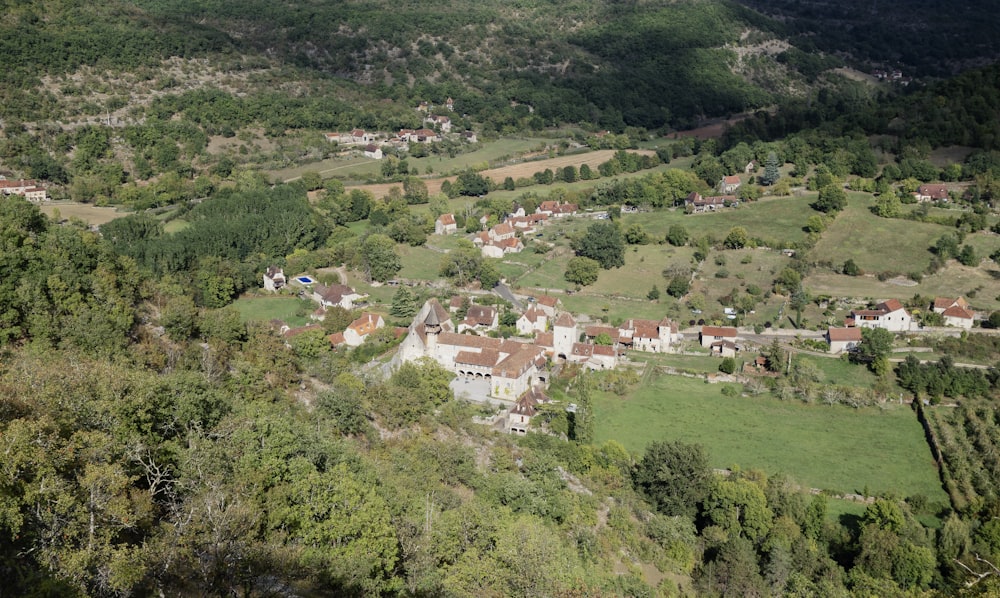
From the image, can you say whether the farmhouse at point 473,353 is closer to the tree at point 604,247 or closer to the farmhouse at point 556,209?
the tree at point 604,247

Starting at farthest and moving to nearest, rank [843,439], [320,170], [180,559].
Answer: [320,170]
[843,439]
[180,559]

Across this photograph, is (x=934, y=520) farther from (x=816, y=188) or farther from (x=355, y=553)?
(x=816, y=188)

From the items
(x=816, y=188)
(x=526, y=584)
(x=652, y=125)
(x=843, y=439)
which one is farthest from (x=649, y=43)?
(x=526, y=584)

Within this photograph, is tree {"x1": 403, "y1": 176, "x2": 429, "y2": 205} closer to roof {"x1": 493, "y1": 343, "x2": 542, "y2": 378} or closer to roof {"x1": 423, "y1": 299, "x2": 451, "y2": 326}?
roof {"x1": 423, "y1": 299, "x2": 451, "y2": 326}

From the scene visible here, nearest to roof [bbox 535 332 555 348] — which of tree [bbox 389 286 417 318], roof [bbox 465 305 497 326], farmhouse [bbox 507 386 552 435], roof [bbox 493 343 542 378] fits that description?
roof [bbox 493 343 542 378]

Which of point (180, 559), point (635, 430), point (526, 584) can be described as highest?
point (180, 559)

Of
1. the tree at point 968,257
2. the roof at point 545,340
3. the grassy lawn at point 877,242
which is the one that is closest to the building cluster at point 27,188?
the roof at point 545,340

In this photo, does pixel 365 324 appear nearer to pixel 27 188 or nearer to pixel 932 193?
pixel 27 188
